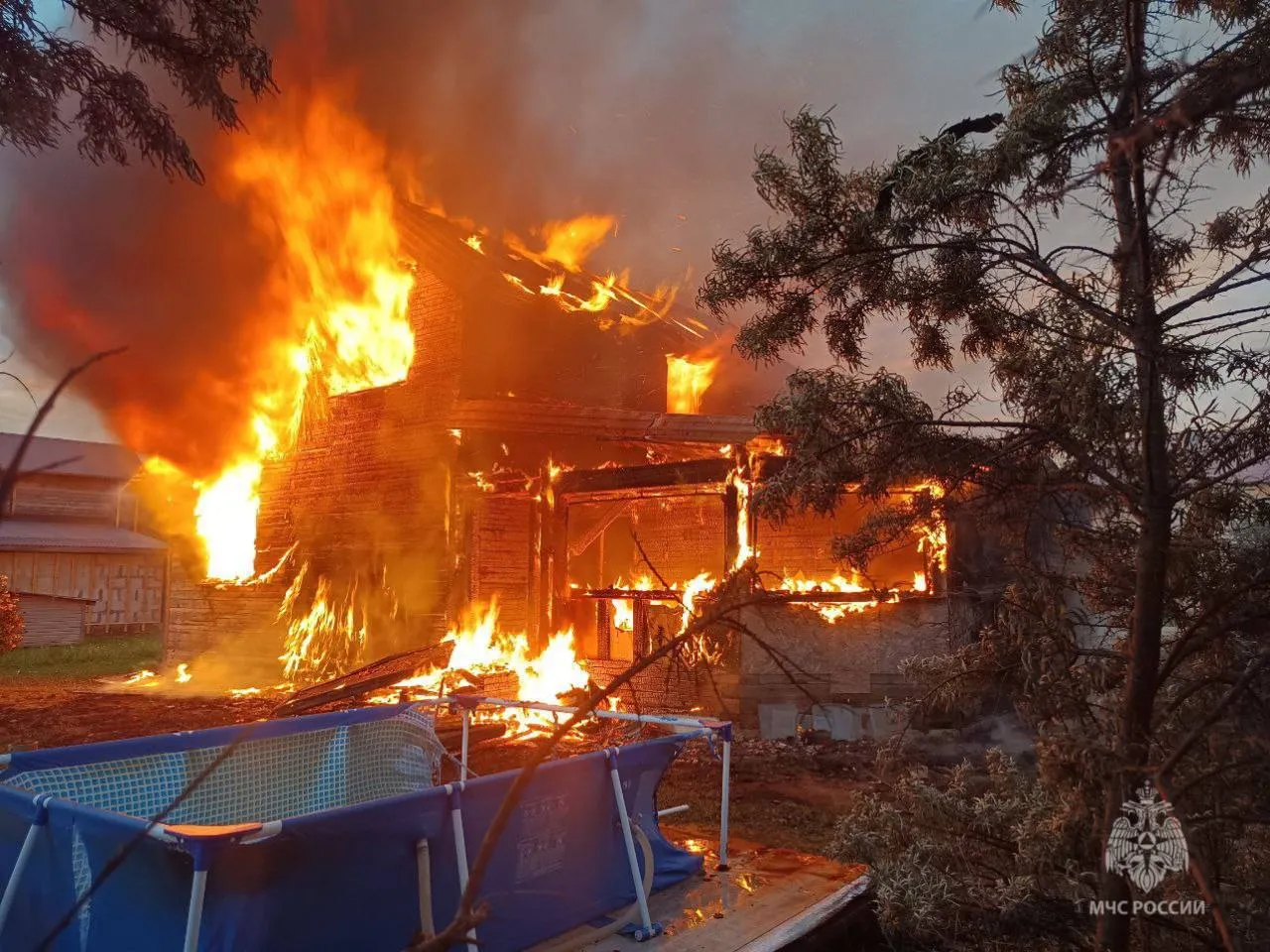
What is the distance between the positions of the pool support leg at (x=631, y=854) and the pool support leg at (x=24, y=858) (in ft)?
8.82

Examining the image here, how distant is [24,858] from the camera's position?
3.59 metres

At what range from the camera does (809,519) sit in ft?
57.9

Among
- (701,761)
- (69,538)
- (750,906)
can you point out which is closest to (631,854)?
(750,906)

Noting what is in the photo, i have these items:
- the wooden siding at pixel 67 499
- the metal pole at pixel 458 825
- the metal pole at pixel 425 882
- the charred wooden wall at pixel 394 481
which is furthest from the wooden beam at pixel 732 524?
the wooden siding at pixel 67 499

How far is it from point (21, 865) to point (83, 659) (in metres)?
25.1

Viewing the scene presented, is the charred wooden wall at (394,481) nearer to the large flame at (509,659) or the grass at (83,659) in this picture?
the large flame at (509,659)

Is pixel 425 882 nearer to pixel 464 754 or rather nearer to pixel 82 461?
pixel 464 754

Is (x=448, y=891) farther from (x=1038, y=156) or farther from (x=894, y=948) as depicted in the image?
(x=1038, y=156)

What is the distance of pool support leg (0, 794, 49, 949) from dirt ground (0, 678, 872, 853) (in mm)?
3922

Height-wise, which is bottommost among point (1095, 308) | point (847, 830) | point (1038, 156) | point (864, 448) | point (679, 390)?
point (847, 830)

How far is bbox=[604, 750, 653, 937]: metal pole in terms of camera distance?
4770 mm

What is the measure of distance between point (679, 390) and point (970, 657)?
1658 centimetres

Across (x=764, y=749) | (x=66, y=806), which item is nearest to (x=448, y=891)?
(x=66, y=806)

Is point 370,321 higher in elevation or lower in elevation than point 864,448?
higher
